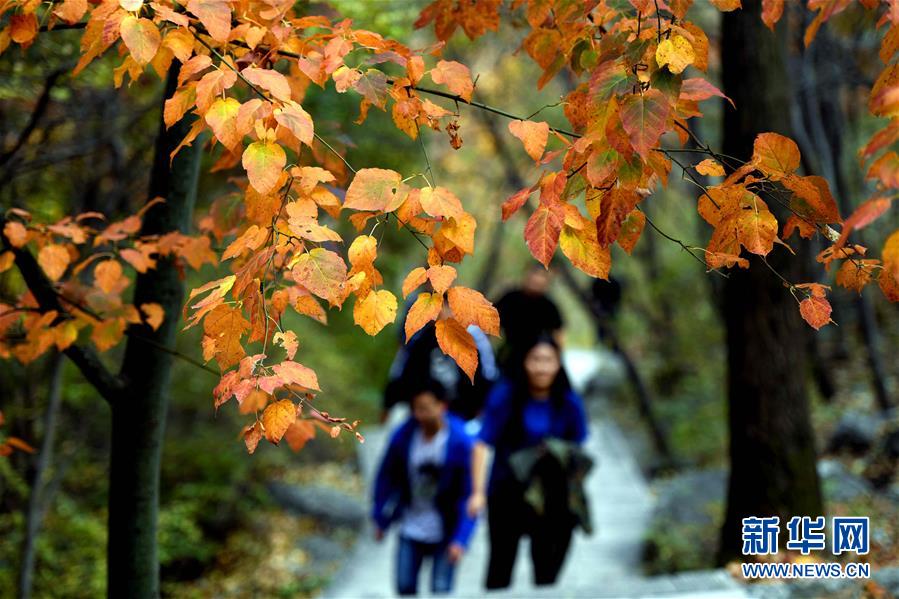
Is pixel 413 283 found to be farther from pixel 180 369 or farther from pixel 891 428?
pixel 891 428

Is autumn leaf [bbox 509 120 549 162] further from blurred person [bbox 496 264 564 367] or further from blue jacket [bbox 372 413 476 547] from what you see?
blurred person [bbox 496 264 564 367]

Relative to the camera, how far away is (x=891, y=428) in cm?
732

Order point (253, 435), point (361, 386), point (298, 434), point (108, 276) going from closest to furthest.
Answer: point (253, 435), point (108, 276), point (298, 434), point (361, 386)

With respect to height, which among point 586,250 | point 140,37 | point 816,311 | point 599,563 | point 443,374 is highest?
point 443,374

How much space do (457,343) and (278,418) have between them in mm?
481

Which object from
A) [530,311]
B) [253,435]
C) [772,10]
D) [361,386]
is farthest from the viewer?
[361,386]

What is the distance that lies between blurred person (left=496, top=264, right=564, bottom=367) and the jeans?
218 cm

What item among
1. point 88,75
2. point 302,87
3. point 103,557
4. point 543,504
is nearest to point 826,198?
point 302,87

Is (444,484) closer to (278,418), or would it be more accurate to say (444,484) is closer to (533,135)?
(278,418)

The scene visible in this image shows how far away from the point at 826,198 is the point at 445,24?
142 centimetres

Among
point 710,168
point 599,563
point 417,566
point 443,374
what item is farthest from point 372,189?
point 599,563

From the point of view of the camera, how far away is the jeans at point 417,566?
4.79 metres

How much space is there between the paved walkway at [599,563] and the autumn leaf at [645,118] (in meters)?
2.86

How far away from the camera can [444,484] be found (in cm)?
480
